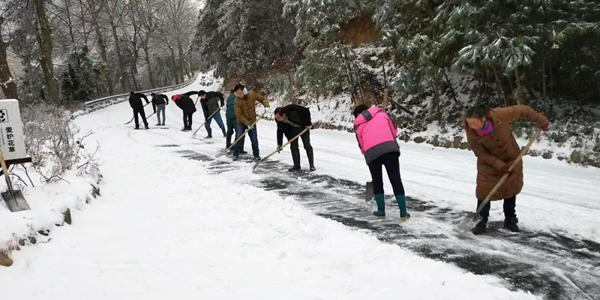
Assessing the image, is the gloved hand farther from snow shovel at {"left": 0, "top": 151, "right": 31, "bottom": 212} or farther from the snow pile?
snow shovel at {"left": 0, "top": 151, "right": 31, "bottom": 212}

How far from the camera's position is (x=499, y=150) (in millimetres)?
4473

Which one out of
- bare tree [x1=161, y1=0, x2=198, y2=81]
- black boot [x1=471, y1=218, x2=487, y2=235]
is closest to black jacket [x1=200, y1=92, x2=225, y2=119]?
black boot [x1=471, y1=218, x2=487, y2=235]

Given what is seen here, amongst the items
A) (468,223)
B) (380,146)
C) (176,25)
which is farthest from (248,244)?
(176,25)

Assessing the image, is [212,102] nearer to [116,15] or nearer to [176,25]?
[116,15]

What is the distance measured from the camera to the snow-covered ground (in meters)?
3.39

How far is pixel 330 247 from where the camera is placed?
432cm

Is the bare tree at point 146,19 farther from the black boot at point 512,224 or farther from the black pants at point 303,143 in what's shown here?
the black boot at point 512,224

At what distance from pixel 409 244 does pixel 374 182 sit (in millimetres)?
1040

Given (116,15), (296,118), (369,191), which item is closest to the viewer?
(369,191)

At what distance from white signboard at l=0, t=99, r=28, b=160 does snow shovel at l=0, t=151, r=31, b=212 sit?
16 cm

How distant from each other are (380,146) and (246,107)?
5.26 m

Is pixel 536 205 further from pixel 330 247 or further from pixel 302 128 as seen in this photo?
pixel 302 128

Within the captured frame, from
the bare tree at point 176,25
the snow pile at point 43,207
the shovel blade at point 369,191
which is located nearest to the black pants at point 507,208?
the shovel blade at point 369,191

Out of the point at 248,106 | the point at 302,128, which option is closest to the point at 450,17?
the point at 302,128
